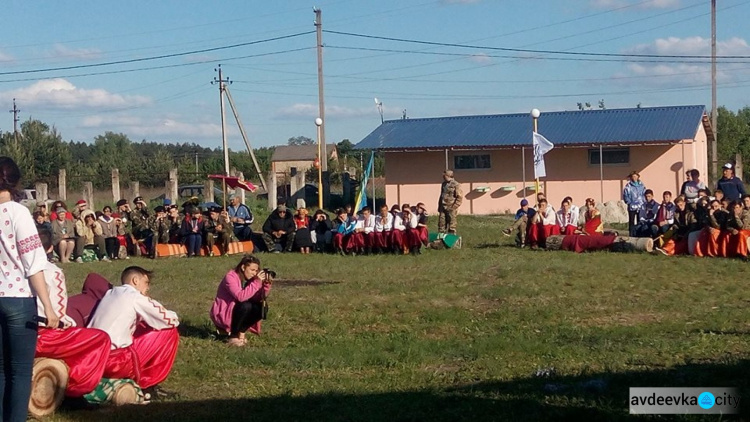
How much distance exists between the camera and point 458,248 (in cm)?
2155

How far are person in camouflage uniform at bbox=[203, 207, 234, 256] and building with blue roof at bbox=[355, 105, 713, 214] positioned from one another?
14871mm

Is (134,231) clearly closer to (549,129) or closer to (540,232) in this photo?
(540,232)

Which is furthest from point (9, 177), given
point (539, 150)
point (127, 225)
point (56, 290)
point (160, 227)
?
point (539, 150)

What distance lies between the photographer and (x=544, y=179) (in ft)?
119

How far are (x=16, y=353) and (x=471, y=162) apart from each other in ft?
105

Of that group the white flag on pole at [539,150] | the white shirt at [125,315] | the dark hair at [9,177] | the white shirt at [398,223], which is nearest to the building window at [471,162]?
the white flag on pole at [539,150]

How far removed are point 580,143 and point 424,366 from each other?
26664 mm

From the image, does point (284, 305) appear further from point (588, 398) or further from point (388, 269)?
point (588, 398)

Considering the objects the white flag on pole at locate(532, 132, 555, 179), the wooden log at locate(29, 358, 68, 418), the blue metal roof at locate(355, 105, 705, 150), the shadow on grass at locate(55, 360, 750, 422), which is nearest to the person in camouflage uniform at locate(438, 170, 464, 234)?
the white flag on pole at locate(532, 132, 555, 179)

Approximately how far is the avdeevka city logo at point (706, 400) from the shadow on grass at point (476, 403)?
0.30 meters

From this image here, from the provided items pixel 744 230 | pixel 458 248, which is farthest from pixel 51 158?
pixel 744 230

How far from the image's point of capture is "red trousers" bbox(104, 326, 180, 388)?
26.6 ft

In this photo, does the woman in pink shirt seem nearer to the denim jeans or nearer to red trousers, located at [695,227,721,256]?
the denim jeans

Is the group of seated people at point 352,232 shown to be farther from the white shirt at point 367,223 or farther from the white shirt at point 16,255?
the white shirt at point 16,255
